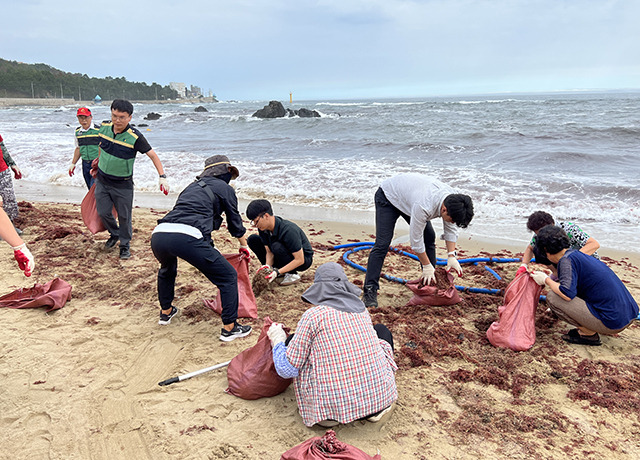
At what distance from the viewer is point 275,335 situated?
2.58m

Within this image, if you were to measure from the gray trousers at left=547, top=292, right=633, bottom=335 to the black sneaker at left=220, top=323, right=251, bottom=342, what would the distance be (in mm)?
2608

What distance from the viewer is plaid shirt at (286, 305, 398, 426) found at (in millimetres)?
2289

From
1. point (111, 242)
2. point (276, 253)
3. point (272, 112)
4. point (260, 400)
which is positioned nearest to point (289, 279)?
point (276, 253)

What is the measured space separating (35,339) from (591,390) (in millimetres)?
4214

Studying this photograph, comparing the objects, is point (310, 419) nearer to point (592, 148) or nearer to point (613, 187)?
point (613, 187)

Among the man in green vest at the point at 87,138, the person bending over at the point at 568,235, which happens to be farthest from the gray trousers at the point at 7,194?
the person bending over at the point at 568,235

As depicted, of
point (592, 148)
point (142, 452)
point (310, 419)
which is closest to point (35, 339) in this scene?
point (142, 452)

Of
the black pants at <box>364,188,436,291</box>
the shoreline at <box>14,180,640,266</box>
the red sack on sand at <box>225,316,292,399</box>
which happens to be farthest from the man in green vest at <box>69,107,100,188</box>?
the red sack on sand at <box>225,316,292,399</box>

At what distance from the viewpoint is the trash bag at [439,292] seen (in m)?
4.09

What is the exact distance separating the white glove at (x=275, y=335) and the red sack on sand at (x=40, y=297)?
2.55 meters

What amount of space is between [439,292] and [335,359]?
2115 millimetres

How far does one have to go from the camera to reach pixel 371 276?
4.32 m

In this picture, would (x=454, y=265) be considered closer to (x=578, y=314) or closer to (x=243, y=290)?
(x=578, y=314)

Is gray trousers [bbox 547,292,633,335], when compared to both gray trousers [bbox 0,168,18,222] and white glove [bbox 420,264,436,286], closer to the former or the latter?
white glove [bbox 420,264,436,286]
